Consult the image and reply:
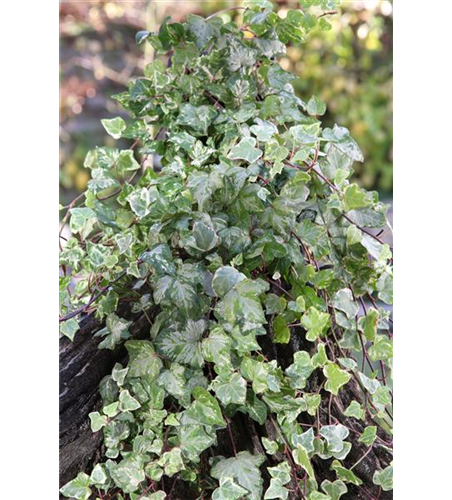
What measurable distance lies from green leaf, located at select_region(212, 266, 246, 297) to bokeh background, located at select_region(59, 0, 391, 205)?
12.1ft

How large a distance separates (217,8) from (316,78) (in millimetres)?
784

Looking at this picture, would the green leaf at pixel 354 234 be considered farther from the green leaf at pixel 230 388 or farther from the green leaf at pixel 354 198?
the green leaf at pixel 230 388

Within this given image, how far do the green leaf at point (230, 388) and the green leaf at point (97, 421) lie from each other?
157mm

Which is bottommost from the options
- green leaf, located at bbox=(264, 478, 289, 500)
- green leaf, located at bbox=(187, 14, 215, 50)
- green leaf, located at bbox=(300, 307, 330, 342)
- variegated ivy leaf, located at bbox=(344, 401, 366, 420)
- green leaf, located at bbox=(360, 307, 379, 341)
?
green leaf, located at bbox=(264, 478, 289, 500)

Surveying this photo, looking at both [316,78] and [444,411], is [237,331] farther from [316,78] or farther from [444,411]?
[316,78]

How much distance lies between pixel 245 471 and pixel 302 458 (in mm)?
73

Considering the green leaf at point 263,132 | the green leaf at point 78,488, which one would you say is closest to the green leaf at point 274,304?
the green leaf at point 263,132

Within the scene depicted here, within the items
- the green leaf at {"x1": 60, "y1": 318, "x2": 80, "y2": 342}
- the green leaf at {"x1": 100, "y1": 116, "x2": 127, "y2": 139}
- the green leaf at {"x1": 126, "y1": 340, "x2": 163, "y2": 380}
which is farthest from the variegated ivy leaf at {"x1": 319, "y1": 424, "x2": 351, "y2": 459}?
the green leaf at {"x1": 100, "y1": 116, "x2": 127, "y2": 139}

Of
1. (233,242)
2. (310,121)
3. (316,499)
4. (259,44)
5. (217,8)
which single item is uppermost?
(217,8)

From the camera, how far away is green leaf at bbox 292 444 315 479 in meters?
0.85

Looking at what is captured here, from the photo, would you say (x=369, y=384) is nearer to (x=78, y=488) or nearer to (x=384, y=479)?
(x=384, y=479)

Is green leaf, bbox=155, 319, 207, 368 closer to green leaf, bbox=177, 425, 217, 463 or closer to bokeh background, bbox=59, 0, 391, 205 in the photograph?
green leaf, bbox=177, 425, 217, 463
